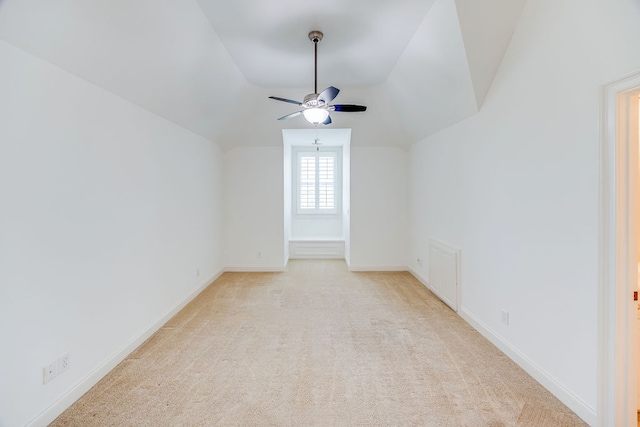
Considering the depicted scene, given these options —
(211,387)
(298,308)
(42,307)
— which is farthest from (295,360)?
(42,307)

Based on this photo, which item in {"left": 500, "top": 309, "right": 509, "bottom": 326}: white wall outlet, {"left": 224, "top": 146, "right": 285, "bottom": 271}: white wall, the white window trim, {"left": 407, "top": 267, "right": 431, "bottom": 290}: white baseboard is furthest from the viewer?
the white window trim

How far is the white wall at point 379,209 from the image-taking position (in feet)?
18.6

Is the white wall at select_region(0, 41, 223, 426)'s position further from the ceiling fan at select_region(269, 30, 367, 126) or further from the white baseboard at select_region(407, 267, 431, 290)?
the white baseboard at select_region(407, 267, 431, 290)

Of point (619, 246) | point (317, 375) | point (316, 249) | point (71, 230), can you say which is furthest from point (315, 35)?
point (316, 249)

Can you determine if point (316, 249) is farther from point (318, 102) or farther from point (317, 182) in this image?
point (318, 102)

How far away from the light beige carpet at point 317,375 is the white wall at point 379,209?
183cm

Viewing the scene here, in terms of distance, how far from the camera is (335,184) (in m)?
7.58

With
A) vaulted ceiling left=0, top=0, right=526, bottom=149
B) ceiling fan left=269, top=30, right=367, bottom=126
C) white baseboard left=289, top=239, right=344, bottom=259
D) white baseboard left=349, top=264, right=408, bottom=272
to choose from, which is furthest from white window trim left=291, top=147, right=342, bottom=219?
ceiling fan left=269, top=30, right=367, bottom=126

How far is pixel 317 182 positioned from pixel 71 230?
5806 millimetres

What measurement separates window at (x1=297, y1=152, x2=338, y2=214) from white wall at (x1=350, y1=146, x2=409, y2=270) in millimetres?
1929

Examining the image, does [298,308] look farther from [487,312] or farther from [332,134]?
[332,134]

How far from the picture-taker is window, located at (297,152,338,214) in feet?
24.7

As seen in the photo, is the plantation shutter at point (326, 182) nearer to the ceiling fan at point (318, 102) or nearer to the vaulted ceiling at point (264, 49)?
the vaulted ceiling at point (264, 49)

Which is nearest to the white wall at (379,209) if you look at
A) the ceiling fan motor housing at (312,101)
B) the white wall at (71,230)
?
the ceiling fan motor housing at (312,101)
